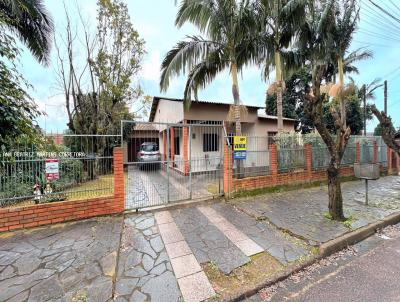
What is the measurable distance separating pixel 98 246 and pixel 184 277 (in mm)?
1818

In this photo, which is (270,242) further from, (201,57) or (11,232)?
(201,57)

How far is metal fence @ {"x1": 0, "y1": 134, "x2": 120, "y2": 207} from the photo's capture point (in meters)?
4.36

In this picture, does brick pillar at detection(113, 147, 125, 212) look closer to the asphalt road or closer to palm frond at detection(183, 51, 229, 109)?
the asphalt road

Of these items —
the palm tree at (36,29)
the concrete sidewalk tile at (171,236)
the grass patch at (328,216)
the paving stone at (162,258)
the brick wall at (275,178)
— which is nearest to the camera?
the paving stone at (162,258)

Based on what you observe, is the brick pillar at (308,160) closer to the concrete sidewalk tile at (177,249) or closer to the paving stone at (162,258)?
the concrete sidewalk tile at (177,249)

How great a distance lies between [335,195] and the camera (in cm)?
497

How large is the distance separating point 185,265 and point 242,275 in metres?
0.89

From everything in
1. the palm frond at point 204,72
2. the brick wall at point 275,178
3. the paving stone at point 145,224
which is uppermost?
the palm frond at point 204,72

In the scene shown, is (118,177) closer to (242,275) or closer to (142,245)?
(142,245)

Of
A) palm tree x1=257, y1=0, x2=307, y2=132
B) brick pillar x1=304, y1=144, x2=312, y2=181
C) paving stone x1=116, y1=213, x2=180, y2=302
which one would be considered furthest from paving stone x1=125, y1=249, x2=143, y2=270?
palm tree x1=257, y1=0, x2=307, y2=132

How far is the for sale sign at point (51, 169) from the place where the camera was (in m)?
4.61

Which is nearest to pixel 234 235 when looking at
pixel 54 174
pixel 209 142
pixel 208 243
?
pixel 208 243

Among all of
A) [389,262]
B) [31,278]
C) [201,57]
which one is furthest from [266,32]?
[31,278]

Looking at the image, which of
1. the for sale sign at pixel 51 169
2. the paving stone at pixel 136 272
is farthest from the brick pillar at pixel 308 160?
the for sale sign at pixel 51 169
